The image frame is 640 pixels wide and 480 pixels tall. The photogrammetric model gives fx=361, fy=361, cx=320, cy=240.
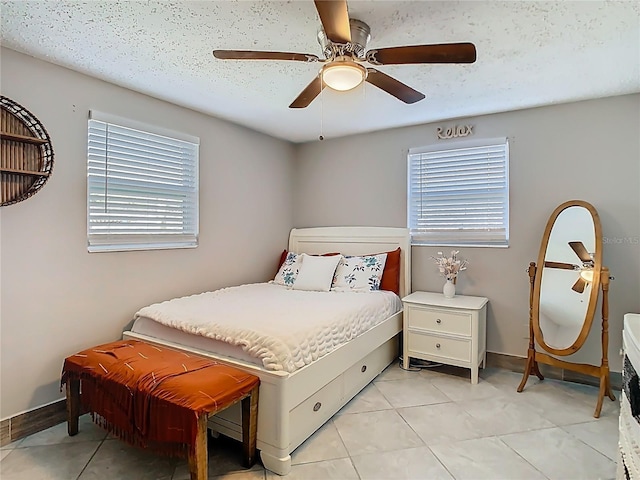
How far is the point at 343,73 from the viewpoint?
171cm

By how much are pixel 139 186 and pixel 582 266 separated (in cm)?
349

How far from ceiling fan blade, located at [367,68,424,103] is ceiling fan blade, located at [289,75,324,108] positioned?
0.88 ft

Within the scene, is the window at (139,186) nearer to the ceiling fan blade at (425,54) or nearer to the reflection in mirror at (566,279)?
the ceiling fan blade at (425,54)

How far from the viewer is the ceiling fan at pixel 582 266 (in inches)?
106

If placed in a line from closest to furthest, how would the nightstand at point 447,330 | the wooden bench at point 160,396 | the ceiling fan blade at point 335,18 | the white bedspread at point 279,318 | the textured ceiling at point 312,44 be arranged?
the ceiling fan blade at point 335,18 → the wooden bench at point 160,396 → the textured ceiling at point 312,44 → the white bedspread at point 279,318 → the nightstand at point 447,330

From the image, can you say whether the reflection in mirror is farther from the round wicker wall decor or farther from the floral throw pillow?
the round wicker wall decor

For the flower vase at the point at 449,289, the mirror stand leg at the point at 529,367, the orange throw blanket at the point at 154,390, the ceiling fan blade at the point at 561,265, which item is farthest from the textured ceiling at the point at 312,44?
the mirror stand leg at the point at 529,367

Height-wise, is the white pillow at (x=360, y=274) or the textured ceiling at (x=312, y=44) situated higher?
the textured ceiling at (x=312, y=44)

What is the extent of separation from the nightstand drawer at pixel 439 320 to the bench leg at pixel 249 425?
5.67ft

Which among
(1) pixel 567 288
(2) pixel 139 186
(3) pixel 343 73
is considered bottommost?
(1) pixel 567 288

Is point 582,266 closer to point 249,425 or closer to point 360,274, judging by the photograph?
point 360,274

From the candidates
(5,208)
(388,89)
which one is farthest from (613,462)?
(5,208)

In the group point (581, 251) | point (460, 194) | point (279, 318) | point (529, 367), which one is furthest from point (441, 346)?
point (279, 318)

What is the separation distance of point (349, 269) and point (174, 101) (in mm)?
2165
